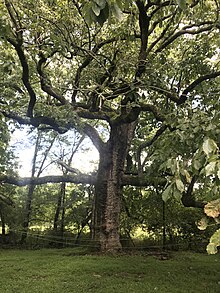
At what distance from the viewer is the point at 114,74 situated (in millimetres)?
6422

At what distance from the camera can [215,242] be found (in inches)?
47.2

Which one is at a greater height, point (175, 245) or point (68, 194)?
point (68, 194)

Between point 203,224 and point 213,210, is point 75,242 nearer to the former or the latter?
point 203,224

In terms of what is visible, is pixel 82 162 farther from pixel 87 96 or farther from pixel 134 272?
pixel 134 272

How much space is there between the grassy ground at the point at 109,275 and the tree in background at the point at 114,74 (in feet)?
4.19

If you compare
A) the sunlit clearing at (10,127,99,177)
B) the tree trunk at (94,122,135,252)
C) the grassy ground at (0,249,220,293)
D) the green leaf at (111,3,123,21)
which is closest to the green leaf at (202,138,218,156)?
the green leaf at (111,3,123,21)

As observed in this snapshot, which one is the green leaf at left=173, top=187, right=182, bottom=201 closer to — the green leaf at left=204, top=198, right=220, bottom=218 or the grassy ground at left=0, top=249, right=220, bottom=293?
the green leaf at left=204, top=198, right=220, bottom=218

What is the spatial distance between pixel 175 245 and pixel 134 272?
5.03 meters

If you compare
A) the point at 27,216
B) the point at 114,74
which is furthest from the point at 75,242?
the point at 114,74

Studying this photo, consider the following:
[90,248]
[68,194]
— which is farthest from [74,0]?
[68,194]

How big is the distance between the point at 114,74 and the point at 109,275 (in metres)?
3.95

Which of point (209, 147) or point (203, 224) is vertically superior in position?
point (209, 147)

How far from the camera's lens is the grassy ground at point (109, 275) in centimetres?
495

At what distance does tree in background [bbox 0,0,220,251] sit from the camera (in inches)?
191
